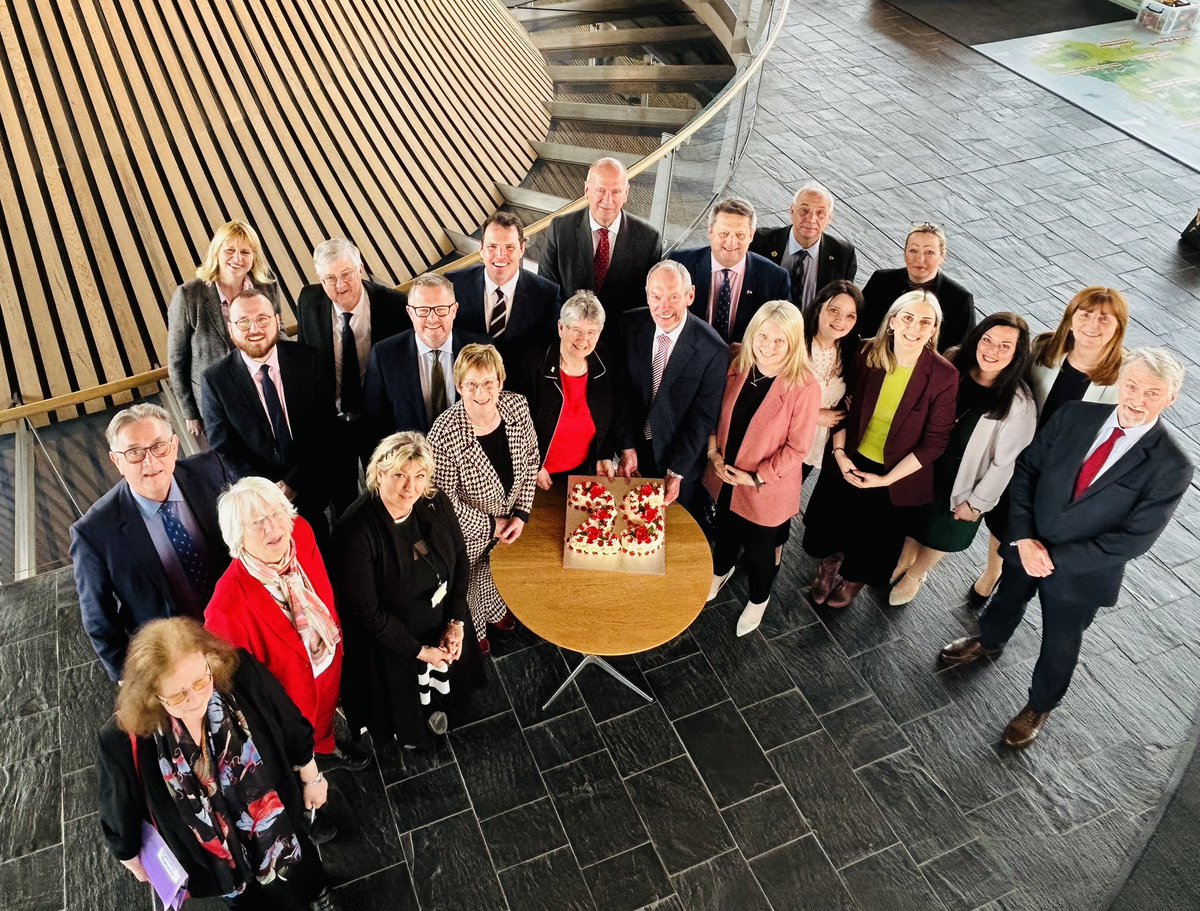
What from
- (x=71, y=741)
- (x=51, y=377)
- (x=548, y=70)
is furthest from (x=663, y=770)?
(x=548, y=70)

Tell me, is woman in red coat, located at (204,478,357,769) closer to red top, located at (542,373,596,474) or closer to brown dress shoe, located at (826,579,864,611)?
red top, located at (542,373,596,474)

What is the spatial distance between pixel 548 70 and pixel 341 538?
22.6 ft

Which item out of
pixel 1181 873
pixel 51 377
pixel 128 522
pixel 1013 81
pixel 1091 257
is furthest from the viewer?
pixel 1013 81

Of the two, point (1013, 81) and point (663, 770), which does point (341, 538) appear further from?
point (1013, 81)

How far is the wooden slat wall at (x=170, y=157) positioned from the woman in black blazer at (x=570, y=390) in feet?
8.87

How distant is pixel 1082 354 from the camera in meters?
4.10

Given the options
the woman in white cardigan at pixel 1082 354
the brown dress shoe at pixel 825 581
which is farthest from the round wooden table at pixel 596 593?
the woman in white cardigan at pixel 1082 354

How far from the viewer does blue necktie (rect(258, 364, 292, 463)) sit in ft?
13.3

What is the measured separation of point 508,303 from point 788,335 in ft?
4.70

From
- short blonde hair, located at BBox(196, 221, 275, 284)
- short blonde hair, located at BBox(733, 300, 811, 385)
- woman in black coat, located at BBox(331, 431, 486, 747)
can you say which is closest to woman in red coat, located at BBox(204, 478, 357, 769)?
woman in black coat, located at BBox(331, 431, 486, 747)

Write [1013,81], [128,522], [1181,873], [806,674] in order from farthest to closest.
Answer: [1013,81]
[806,674]
[1181,873]
[128,522]

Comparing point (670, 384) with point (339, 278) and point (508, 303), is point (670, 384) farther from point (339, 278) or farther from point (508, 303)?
point (339, 278)

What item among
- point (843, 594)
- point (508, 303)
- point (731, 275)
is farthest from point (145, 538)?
point (843, 594)

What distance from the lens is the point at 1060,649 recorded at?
419cm
